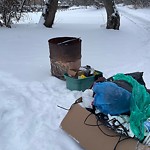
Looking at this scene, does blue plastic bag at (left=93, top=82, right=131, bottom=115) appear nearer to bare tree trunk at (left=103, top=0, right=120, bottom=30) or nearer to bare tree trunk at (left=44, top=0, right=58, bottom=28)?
bare tree trunk at (left=44, top=0, right=58, bottom=28)

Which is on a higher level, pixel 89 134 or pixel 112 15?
pixel 112 15

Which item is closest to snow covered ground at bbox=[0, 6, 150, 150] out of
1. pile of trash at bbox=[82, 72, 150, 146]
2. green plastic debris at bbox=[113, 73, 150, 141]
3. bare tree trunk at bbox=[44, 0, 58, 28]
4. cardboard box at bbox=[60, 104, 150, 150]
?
cardboard box at bbox=[60, 104, 150, 150]

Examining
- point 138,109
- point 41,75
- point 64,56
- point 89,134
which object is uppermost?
point 138,109

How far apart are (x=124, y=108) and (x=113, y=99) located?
0.14 meters

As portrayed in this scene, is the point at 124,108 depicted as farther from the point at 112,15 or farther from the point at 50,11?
the point at 112,15

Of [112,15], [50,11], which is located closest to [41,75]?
[50,11]

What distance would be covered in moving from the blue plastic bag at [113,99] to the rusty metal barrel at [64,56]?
5.58 ft

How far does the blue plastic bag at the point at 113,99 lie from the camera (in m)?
2.43

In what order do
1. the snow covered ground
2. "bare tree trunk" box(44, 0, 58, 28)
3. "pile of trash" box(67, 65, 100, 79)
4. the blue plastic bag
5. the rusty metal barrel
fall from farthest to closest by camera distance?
"bare tree trunk" box(44, 0, 58, 28)
the rusty metal barrel
"pile of trash" box(67, 65, 100, 79)
the snow covered ground
the blue plastic bag

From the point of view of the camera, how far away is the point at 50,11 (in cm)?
826

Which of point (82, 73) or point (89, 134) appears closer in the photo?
point (89, 134)

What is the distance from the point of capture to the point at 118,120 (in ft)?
7.80

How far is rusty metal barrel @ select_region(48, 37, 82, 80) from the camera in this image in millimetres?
4117

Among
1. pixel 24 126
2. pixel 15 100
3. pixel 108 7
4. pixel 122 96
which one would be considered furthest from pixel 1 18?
pixel 122 96
